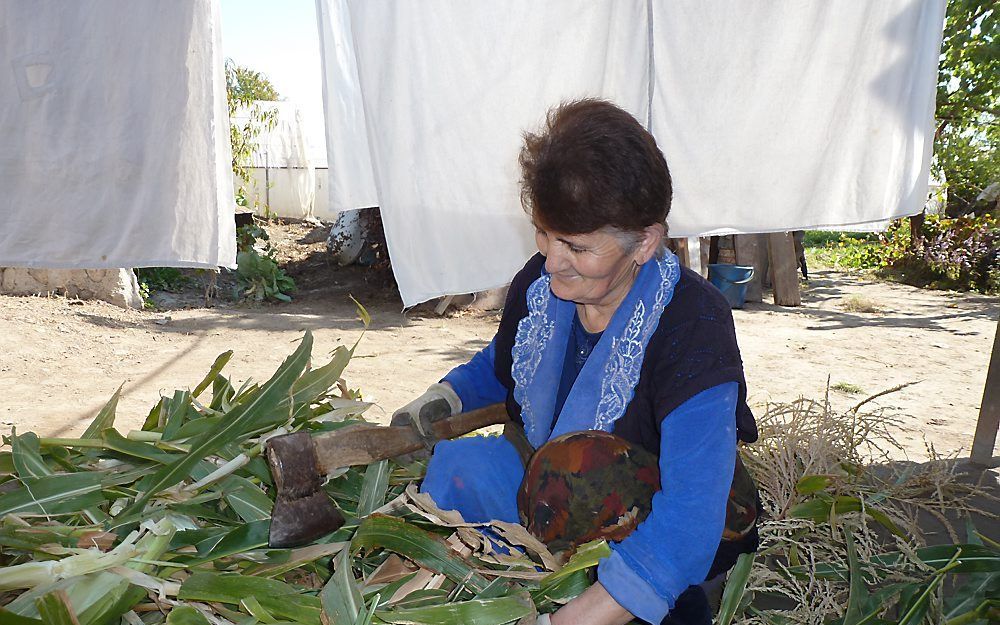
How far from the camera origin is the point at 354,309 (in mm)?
6836

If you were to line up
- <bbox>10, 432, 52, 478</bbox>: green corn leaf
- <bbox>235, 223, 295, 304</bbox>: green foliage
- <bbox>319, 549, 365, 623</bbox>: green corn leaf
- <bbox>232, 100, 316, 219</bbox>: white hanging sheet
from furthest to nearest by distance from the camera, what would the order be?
1. <bbox>232, 100, 316, 219</bbox>: white hanging sheet
2. <bbox>235, 223, 295, 304</bbox>: green foliage
3. <bbox>10, 432, 52, 478</bbox>: green corn leaf
4. <bbox>319, 549, 365, 623</bbox>: green corn leaf

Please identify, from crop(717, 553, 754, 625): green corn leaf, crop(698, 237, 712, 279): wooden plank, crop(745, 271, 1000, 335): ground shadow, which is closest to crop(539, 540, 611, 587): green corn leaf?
crop(717, 553, 754, 625): green corn leaf

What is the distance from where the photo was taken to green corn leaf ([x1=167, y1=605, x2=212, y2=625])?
1.12 meters

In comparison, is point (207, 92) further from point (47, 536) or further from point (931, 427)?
point (931, 427)

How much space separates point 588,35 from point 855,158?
801 millimetres

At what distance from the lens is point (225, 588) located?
117cm

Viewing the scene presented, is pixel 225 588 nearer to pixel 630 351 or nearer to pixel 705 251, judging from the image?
pixel 630 351

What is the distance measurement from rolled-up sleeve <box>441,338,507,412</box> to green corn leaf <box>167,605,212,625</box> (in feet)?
2.46

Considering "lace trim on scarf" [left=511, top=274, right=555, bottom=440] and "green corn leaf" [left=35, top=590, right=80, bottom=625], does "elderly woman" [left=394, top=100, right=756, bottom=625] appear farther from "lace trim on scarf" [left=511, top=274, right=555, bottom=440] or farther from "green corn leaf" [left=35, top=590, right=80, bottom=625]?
"green corn leaf" [left=35, top=590, right=80, bottom=625]

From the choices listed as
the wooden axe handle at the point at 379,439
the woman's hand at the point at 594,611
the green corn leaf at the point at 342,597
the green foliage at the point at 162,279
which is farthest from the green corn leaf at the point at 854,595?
the green foliage at the point at 162,279

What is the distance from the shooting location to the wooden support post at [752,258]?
7371mm

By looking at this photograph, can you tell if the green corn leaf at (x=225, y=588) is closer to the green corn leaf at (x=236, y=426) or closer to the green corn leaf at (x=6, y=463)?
the green corn leaf at (x=236, y=426)

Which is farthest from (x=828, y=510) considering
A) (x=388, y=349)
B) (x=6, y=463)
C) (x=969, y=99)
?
(x=969, y=99)

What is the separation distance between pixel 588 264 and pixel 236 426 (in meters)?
0.74
